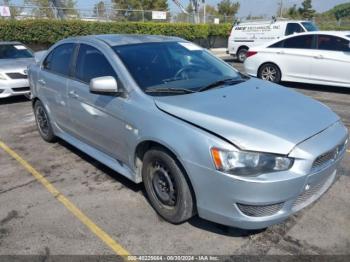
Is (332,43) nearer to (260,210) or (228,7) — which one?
(260,210)

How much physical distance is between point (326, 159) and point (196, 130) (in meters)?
1.10

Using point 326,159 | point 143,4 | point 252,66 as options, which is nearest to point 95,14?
point 252,66

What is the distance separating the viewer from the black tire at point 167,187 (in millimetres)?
2990

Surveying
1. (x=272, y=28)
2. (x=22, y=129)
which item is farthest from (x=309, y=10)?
(x=22, y=129)

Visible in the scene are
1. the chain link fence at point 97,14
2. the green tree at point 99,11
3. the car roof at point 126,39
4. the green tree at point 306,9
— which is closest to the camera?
the car roof at point 126,39

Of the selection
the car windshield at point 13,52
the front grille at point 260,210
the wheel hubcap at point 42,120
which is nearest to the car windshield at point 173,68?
the front grille at point 260,210

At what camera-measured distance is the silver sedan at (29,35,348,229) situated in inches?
105

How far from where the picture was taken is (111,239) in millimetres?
3117

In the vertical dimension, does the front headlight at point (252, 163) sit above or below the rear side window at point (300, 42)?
below

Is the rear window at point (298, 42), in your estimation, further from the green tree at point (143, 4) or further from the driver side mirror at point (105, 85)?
the green tree at point (143, 4)

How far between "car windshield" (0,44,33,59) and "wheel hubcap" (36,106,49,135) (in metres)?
4.53

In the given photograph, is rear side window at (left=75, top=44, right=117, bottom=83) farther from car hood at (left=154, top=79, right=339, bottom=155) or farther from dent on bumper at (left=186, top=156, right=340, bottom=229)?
dent on bumper at (left=186, top=156, right=340, bottom=229)

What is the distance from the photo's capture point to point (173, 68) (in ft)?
12.6

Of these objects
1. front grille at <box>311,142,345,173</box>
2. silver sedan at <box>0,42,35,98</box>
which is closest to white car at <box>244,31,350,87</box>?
silver sedan at <box>0,42,35,98</box>
